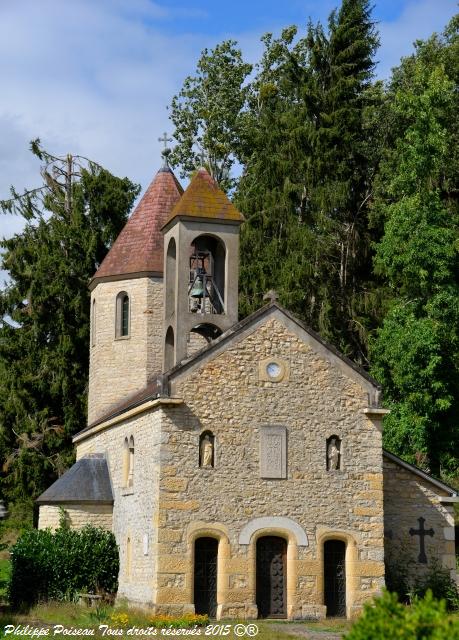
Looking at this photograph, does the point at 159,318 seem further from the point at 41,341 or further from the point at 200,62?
the point at 200,62

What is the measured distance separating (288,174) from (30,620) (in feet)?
72.9

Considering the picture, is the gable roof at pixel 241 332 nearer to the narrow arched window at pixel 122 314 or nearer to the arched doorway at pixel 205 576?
the arched doorway at pixel 205 576

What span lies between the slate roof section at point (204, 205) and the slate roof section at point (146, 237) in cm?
546

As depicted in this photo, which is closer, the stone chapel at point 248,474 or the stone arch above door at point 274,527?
the stone chapel at point 248,474

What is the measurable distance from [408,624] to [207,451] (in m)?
12.2

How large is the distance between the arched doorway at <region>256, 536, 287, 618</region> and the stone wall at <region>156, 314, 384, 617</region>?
0.23 m

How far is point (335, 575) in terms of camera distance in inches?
882

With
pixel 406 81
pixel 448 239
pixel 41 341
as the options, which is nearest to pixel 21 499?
pixel 41 341

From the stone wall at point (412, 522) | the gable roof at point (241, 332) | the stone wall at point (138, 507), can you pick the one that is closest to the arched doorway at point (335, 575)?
the stone wall at point (412, 522)

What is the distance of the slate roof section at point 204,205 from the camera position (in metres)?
24.2

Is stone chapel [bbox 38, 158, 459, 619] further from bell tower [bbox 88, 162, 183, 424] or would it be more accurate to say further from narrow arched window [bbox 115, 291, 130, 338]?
narrow arched window [bbox 115, 291, 130, 338]

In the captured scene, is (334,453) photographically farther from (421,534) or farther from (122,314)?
(122,314)

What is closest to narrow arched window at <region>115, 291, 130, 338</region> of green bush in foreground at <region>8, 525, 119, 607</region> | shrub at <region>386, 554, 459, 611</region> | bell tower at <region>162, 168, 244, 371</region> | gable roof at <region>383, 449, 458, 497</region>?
bell tower at <region>162, 168, 244, 371</region>

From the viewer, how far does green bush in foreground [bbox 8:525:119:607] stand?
78.7 feet
